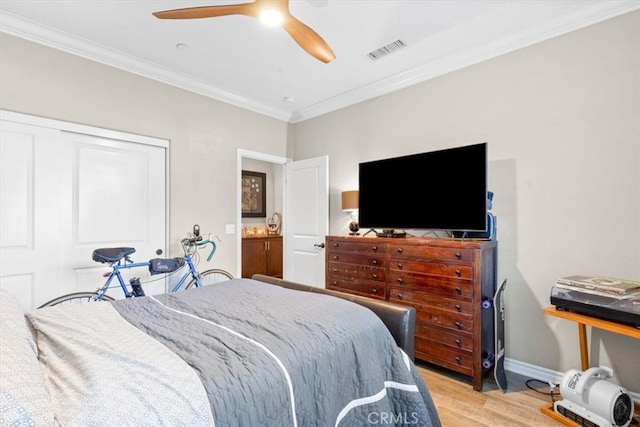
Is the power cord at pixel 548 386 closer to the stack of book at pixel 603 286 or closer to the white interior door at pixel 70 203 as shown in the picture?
the stack of book at pixel 603 286

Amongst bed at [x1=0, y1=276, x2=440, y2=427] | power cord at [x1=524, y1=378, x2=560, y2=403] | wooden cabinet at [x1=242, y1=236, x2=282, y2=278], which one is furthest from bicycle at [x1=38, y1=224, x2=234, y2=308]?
power cord at [x1=524, y1=378, x2=560, y2=403]

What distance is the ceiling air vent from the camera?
8.96ft

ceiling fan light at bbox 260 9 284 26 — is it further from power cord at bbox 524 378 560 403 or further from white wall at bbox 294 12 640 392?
power cord at bbox 524 378 560 403

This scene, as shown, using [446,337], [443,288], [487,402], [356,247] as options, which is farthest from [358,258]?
[487,402]

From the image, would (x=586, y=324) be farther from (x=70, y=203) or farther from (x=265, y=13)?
(x=70, y=203)

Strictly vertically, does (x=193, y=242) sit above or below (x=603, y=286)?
above

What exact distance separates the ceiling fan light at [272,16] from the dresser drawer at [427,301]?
86.7 inches

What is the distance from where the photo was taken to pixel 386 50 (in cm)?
283

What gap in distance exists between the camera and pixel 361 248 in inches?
118

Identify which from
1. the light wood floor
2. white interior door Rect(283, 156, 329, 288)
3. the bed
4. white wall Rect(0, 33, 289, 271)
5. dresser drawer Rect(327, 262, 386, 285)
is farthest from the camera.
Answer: white interior door Rect(283, 156, 329, 288)

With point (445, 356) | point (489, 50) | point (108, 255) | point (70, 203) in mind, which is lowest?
point (445, 356)

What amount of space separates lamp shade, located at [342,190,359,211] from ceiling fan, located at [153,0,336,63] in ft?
5.69

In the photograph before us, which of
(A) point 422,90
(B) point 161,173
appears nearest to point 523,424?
(A) point 422,90

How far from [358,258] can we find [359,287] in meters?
0.28
